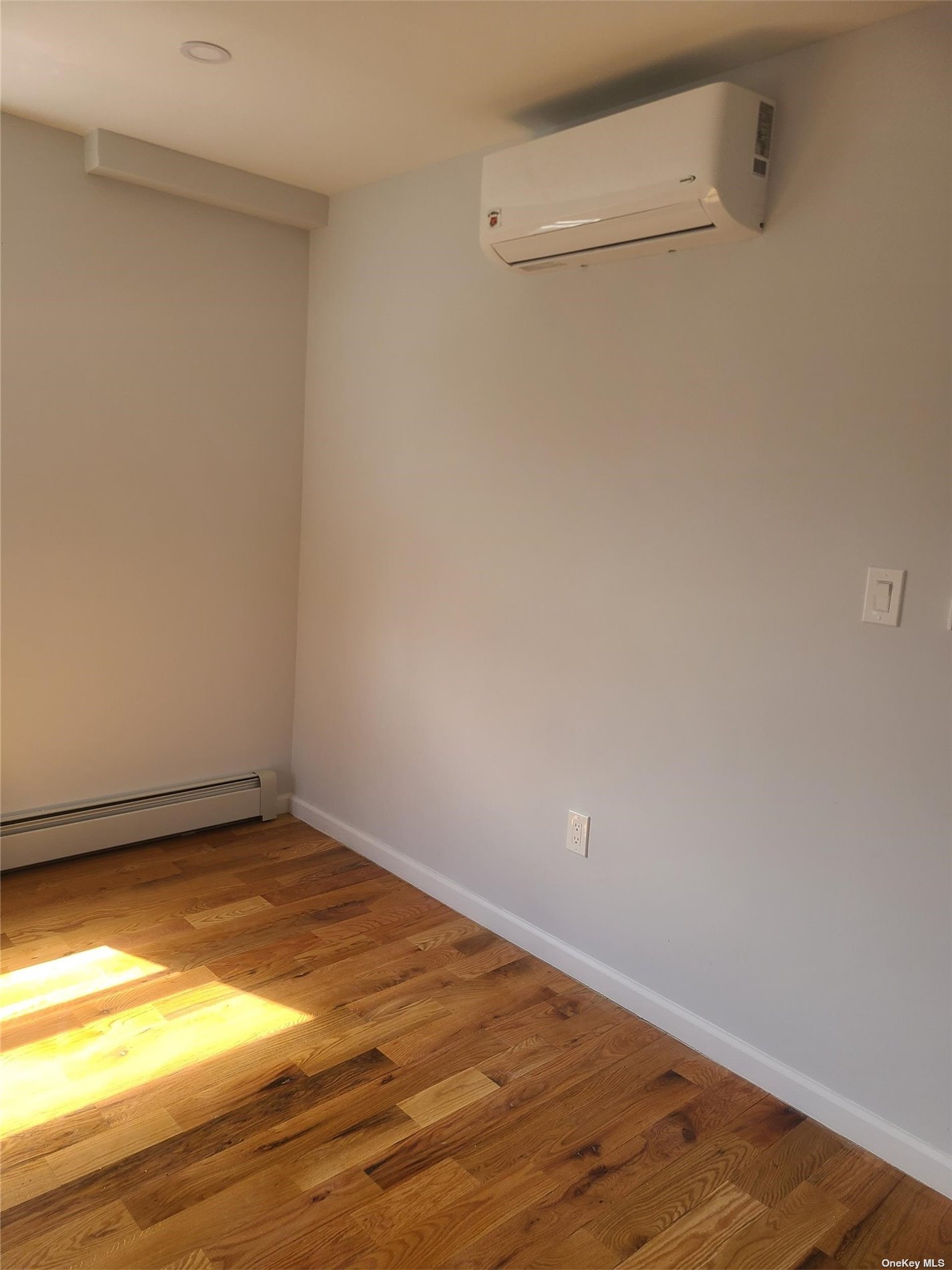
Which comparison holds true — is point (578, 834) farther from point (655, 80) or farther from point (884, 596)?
point (655, 80)

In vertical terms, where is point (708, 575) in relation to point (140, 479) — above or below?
below

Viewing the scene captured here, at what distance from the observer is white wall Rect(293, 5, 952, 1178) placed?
6.42 feet

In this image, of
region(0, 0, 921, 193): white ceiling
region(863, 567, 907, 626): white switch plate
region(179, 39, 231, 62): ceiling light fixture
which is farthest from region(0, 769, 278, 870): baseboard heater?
region(863, 567, 907, 626): white switch plate

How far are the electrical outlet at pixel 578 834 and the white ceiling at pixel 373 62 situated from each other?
73.9 inches

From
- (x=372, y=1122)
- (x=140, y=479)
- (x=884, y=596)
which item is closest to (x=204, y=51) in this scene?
(x=140, y=479)

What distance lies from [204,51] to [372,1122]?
2509mm

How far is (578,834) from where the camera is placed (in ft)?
8.81

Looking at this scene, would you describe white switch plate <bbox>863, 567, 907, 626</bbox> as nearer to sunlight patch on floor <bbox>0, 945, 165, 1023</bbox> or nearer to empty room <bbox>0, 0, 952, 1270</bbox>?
empty room <bbox>0, 0, 952, 1270</bbox>

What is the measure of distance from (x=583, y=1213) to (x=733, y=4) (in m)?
2.39

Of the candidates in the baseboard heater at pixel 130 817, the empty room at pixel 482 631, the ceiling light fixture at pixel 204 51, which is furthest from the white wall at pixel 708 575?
the ceiling light fixture at pixel 204 51

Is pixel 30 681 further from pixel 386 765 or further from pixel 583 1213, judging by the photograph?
pixel 583 1213

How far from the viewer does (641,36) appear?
6.85ft

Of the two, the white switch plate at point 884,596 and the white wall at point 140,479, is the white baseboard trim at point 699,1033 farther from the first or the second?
the white switch plate at point 884,596

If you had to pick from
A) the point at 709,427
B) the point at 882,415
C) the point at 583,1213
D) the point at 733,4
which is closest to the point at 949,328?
the point at 882,415
